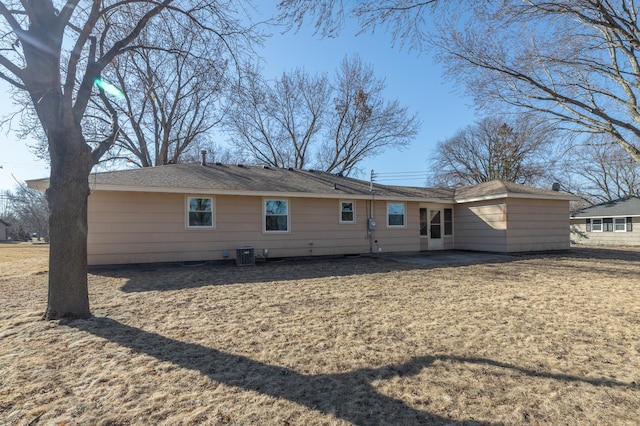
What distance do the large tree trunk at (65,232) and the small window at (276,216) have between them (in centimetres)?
655

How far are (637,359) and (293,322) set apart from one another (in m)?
3.66

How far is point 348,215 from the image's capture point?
481 inches

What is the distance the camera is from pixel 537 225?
1338 cm

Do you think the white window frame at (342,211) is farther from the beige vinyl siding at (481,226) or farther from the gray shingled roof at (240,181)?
the beige vinyl siding at (481,226)

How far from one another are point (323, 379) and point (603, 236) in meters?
26.7

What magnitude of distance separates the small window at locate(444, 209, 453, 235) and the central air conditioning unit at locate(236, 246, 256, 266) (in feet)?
28.9

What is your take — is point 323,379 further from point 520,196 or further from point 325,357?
point 520,196

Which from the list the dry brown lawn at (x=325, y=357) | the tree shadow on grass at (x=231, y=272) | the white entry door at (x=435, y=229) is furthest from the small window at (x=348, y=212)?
the dry brown lawn at (x=325, y=357)

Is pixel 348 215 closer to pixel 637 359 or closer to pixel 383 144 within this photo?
pixel 637 359

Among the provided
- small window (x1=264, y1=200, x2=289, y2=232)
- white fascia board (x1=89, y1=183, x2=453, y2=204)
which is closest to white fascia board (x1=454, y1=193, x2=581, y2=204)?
white fascia board (x1=89, y1=183, x2=453, y2=204)

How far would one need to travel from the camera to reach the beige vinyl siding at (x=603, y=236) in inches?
797

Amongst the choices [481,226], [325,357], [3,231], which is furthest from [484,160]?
[3,231]

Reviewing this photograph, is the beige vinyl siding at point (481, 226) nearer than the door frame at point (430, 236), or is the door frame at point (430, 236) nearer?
the beige vinyl siding at point (481, 226)

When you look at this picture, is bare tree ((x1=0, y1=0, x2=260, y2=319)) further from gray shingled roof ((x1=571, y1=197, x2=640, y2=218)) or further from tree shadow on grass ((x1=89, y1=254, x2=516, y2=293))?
gray shingled roof ((x1=571, y1=197, x2=640, y2=218))
